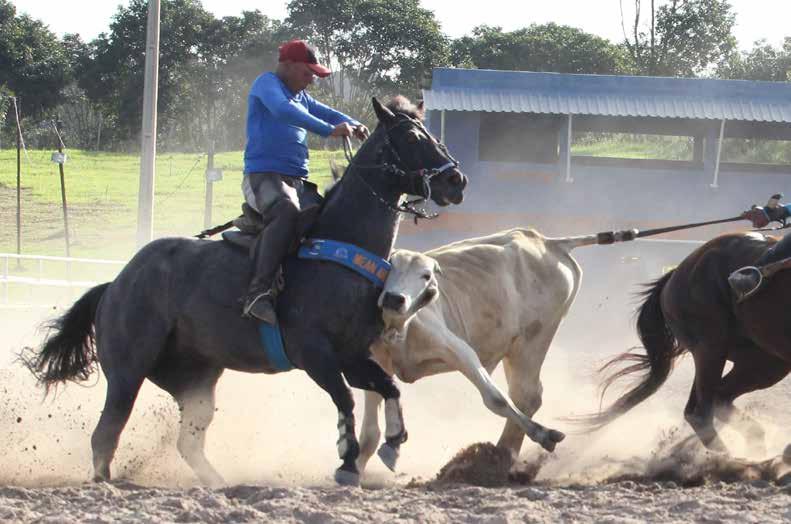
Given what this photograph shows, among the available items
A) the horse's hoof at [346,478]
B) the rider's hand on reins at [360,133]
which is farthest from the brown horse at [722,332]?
the rider's hand on reins at [360,133]

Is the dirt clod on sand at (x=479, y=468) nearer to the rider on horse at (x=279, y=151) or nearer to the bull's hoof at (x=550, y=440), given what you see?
the bull's hoof at (x=550, y=440)

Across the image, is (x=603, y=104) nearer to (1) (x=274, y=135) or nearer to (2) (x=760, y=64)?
(1) (x=274, y=135)

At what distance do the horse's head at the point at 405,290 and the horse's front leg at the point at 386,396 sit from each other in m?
0.22

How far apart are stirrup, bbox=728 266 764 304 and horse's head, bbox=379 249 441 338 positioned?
2.01 metres

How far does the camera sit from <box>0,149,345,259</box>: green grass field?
103 ft

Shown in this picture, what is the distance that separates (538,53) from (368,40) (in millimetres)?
7256

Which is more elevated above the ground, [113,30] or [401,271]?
[113,30]

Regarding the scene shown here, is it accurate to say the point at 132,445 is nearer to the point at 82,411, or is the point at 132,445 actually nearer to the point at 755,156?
the point at 82,411

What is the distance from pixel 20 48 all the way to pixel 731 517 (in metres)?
43.1

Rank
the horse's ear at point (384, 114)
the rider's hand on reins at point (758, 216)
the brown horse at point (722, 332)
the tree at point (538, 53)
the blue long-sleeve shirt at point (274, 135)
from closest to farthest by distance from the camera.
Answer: the horse's ear at point (384, 114) < the blue long-sleeve shirt at point (274, 135) < the brown horse at point (722, 332) < the rider's hand on reins at point (758, 216) < the tree at point (538, 53)

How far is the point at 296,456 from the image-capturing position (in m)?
7.85

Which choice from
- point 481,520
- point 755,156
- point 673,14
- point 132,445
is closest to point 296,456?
point 132,445

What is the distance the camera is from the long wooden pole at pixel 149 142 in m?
14.5

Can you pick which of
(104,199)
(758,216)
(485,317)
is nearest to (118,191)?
(104,199)
